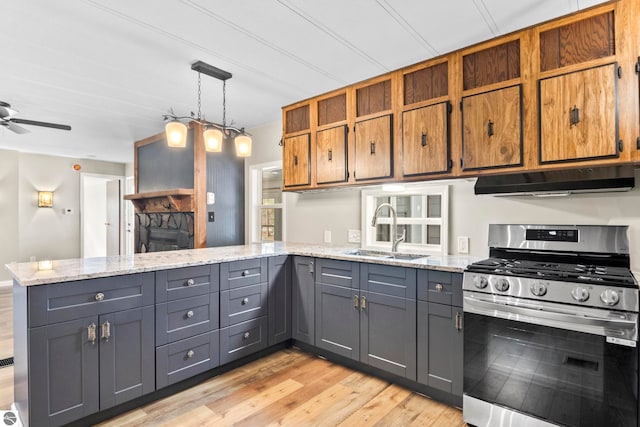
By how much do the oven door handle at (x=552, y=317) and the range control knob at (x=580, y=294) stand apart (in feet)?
0.17

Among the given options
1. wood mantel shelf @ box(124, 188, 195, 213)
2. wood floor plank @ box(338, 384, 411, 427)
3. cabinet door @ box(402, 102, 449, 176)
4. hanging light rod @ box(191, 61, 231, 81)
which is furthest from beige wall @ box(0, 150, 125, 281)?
cabinet door @ box(402, 102, 449, 176)

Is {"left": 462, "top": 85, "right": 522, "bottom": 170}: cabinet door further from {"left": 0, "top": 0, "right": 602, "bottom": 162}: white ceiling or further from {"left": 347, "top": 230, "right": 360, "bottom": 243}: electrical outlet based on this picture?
{"left": 347, "top": 230, "right": 360, "bottom": 243}: electrical outlet

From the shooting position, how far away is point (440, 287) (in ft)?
7.39

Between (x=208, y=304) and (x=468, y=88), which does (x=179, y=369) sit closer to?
(x=208, y=304)

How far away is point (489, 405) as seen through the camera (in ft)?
6.43

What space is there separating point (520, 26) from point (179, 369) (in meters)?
3.16

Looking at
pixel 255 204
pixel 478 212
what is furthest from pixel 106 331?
pixel 255 204

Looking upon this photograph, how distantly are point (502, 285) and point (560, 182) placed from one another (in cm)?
79

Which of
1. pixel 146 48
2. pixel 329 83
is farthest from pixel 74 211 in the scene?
pixel 329 83

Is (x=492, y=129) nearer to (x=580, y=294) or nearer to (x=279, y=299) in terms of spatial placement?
(x=580, y=294)

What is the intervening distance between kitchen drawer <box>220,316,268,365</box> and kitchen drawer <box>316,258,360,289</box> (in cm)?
62

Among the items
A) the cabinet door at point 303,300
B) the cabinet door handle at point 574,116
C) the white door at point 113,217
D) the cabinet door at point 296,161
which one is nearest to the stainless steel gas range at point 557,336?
the cabinet door handle at point 574,116

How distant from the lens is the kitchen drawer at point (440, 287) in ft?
7.17

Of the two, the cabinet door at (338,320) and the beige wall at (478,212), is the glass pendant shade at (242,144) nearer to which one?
the beige wall at (478,212)
